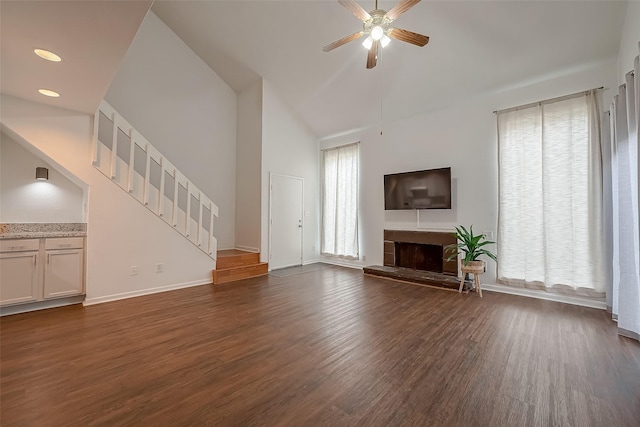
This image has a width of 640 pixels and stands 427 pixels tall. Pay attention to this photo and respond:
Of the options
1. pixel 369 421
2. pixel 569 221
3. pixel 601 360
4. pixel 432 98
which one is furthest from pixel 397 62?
pixel 369 421

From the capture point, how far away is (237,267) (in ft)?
17.1

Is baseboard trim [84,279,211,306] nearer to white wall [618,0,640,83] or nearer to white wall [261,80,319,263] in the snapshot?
white wall [261,80,319,263]

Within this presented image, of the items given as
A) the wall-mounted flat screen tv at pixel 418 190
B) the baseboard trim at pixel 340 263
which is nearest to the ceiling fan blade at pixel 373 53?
the wall-mounted flat screen tv at pixel 418 190

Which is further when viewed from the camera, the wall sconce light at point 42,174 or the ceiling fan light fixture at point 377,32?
the wall sconce light at point 42,174

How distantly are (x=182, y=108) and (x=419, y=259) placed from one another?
5995 mm

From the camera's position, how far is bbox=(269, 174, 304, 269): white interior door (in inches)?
237

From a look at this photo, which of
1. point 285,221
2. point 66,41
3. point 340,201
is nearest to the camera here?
point 66,41

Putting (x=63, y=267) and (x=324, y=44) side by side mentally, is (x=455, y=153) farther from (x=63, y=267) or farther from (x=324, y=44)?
(x=63, y=267)

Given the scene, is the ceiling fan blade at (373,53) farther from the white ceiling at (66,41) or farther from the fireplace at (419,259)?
the fireplace at (419,259)

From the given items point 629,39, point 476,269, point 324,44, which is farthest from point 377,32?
point 476,269

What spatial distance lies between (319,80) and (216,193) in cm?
343

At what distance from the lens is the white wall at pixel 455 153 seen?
156 inches

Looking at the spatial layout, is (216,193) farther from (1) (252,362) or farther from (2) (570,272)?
(2) (570,272)

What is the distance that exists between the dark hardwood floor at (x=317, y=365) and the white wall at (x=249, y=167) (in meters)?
2.55
